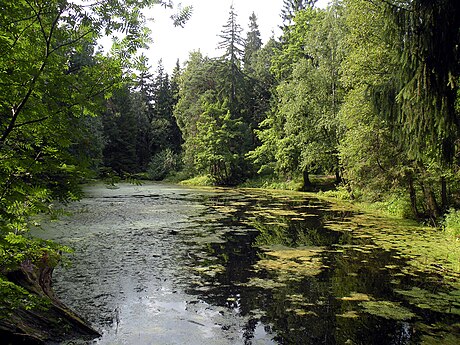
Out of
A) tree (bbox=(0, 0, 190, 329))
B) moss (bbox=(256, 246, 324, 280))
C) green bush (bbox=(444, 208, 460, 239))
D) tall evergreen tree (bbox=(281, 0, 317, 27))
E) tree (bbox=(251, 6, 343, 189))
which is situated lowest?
moss (bbox=(256, 246, 324, 280))

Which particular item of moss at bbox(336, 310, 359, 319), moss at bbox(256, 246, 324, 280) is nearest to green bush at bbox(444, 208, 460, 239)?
moss at bbox(256, 246, 324, 280)

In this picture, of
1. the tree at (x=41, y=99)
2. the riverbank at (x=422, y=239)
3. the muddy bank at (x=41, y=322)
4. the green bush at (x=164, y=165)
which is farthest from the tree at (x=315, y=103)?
the tree at (x=41, y=99)

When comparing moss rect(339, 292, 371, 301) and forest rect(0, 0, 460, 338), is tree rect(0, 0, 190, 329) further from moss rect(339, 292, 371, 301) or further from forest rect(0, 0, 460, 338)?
moss rect(339, 292, 371, 301)

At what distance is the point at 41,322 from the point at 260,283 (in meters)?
3.49

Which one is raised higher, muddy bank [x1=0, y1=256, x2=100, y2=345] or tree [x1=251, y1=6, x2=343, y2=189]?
tree [x1=251, y1=6, x2=343, y2=189]

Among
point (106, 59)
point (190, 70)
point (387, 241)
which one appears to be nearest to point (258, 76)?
point (190, 70)

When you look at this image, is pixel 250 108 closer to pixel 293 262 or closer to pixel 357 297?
pixel 293 262

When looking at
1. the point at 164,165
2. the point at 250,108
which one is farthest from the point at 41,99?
the point at 164,165

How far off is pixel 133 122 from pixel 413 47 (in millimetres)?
44223

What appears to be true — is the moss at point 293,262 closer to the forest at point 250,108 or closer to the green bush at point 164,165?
the forest at point 250,108

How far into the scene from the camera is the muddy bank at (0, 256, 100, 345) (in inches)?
146

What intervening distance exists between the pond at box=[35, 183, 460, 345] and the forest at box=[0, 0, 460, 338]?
3.39ft

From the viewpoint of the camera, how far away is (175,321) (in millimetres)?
4996

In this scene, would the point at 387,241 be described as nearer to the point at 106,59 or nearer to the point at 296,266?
the point at 296,266
